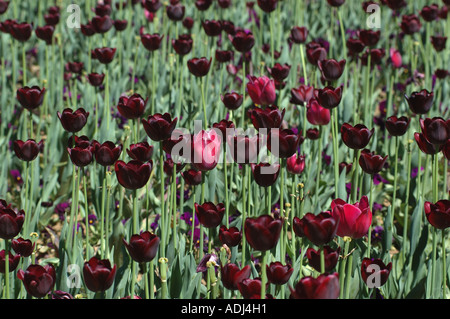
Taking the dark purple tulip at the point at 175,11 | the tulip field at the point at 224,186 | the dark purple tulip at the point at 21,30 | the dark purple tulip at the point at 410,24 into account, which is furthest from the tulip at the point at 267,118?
the dark purple tulip at the point at 410,24

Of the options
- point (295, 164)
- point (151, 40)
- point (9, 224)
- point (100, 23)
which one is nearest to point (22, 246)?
point (9, 224)

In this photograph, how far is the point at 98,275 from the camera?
1.41 meters

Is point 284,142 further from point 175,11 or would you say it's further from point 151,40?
point 175,11

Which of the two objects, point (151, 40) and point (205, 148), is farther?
point (151, 40)

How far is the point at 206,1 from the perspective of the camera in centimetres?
363

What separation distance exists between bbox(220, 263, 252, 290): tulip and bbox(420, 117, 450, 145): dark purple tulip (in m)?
0.68

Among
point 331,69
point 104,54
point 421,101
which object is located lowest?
point 421,101

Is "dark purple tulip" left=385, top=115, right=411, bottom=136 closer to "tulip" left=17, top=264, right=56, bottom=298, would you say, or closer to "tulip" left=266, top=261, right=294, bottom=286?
"tulip" left=266, top=261, right=294, bottom=286

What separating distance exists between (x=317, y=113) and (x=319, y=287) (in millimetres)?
1253

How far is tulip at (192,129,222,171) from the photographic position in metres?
1.75

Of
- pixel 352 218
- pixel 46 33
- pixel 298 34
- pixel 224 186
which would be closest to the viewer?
pixel 352 218
